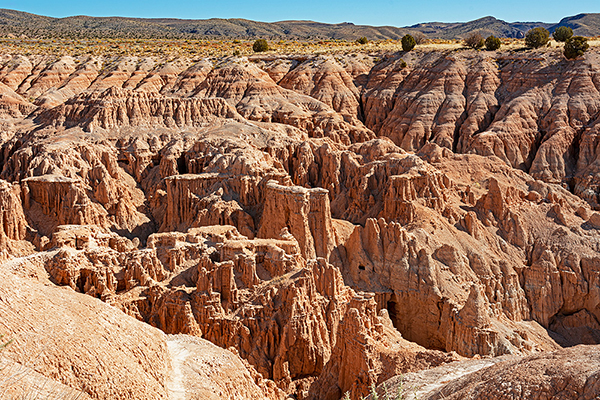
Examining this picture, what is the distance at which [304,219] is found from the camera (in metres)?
36.8

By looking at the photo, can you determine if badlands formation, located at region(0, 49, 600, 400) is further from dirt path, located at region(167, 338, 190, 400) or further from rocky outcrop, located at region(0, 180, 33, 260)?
rocky outcrop, located at region(0, 180, 33, 260)

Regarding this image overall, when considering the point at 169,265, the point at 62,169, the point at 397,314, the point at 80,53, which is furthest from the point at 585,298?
the point at 80,53

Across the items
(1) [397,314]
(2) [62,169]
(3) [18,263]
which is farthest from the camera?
(2) [62,169]

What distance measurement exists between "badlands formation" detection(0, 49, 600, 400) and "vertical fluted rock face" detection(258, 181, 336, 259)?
120mm

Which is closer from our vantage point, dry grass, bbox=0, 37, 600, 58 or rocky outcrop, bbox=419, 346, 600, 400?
rocky outcrop, bbox=419, 346, 600, 400

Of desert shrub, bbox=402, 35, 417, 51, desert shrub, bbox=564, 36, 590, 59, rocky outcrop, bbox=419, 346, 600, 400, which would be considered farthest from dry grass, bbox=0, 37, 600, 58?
rocky outcrop, bbox=419, 346, 600, 400

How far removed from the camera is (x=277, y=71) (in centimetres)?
8206

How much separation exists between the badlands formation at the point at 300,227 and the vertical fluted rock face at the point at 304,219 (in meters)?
0.12

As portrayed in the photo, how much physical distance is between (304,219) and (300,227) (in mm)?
521

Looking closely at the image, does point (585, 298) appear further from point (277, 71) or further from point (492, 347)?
point (277, 71)

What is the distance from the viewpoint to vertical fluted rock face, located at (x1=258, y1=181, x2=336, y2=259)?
1444 inches

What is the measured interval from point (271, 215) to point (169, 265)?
11.4 meters

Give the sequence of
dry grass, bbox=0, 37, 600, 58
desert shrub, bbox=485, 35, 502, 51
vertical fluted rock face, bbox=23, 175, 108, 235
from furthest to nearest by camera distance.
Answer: dry grass, bbox=0, 37, 600, 58 → desert shrub, bbox=485, 35, 502, 51 → vertical fluted rock face, bbox=23, 175, 108, 235

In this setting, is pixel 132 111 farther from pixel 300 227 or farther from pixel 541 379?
pixel 541 379
